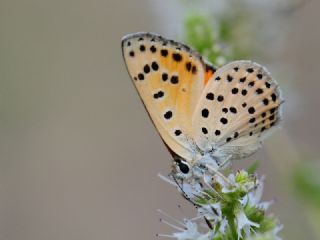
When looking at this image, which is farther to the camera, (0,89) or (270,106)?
(0,89)

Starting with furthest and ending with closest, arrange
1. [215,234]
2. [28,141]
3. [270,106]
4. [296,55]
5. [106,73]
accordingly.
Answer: [106,73] < [28,141] < [296,55] < [270,106] < [215,234]

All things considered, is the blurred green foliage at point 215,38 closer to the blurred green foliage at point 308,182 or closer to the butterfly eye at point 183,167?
the blurred green foliage at point 308,182

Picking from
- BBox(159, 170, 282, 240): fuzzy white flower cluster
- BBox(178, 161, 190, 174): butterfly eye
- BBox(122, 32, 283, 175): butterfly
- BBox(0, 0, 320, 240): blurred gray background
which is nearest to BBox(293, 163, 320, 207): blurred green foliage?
BBox(122, 32, 283, 175): butterfly

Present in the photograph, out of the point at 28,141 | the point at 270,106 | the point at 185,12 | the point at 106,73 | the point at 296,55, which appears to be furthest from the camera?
the point at 106,73

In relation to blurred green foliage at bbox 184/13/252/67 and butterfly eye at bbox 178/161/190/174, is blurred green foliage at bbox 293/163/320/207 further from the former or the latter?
butterfly eye at bbox 178/161/190/174

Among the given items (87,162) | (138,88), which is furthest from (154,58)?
(87,162)

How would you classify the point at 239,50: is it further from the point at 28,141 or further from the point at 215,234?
the point at 28,141
